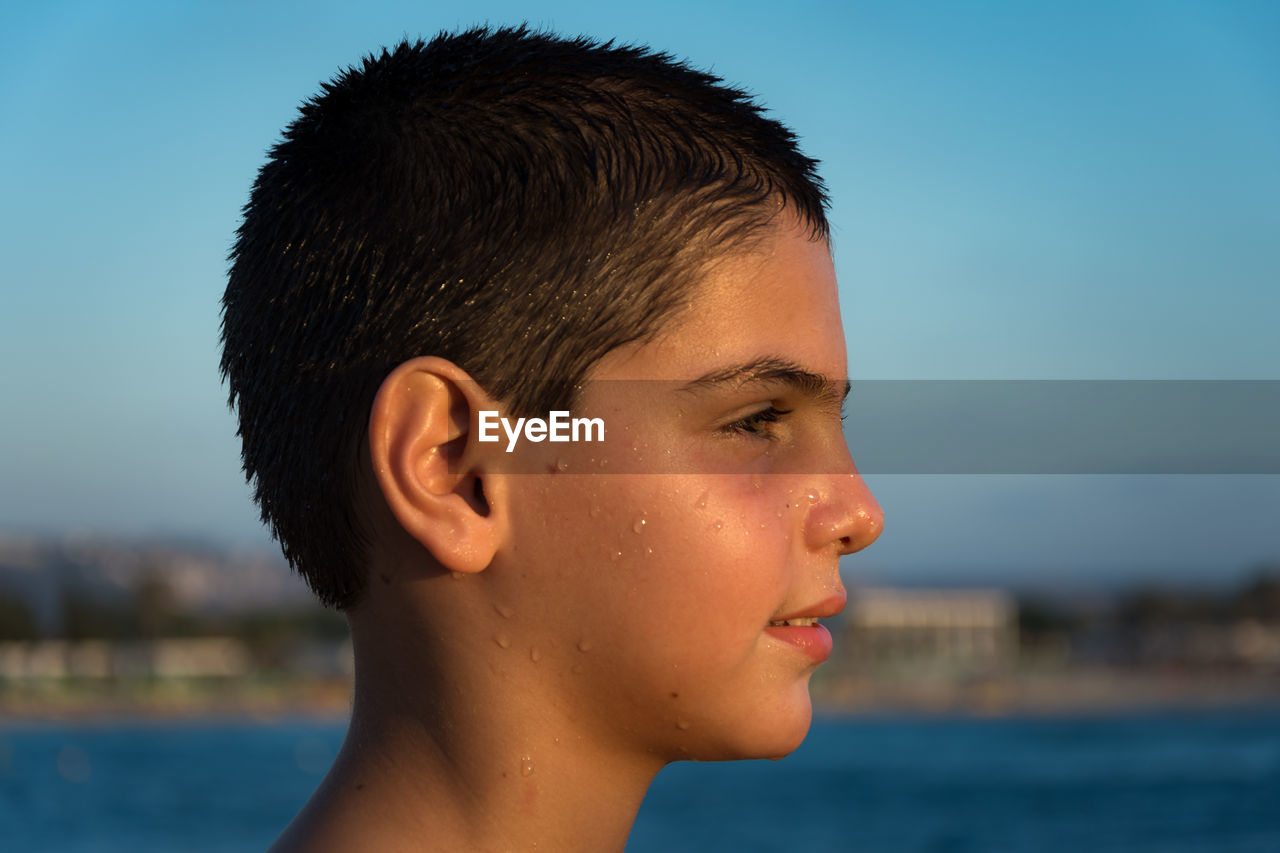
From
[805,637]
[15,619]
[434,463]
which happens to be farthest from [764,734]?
[15,619]

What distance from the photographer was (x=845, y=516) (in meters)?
2.26

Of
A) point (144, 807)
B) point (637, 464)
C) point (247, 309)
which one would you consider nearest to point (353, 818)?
point (637, 464)

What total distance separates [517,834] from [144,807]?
85.7 meters

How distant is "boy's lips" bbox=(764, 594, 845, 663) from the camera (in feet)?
7.30

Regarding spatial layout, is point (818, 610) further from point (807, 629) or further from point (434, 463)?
point (434, 463)

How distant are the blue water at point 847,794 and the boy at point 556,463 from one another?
2358 inches

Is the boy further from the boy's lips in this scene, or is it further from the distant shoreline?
the distant shoreline

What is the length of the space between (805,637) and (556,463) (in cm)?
→ 52

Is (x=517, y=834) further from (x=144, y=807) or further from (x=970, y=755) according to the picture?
(x=970, y=755)

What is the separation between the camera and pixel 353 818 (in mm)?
2209

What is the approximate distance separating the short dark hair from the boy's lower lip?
0.53m

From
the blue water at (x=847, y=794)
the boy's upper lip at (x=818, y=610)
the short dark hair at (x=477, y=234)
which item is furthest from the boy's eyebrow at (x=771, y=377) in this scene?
the blue water at (x=847, y=794)

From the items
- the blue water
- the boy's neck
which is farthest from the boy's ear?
the blue water

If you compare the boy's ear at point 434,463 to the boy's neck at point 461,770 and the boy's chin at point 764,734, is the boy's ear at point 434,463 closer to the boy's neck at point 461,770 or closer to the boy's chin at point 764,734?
the boy's neck at point 461,770
